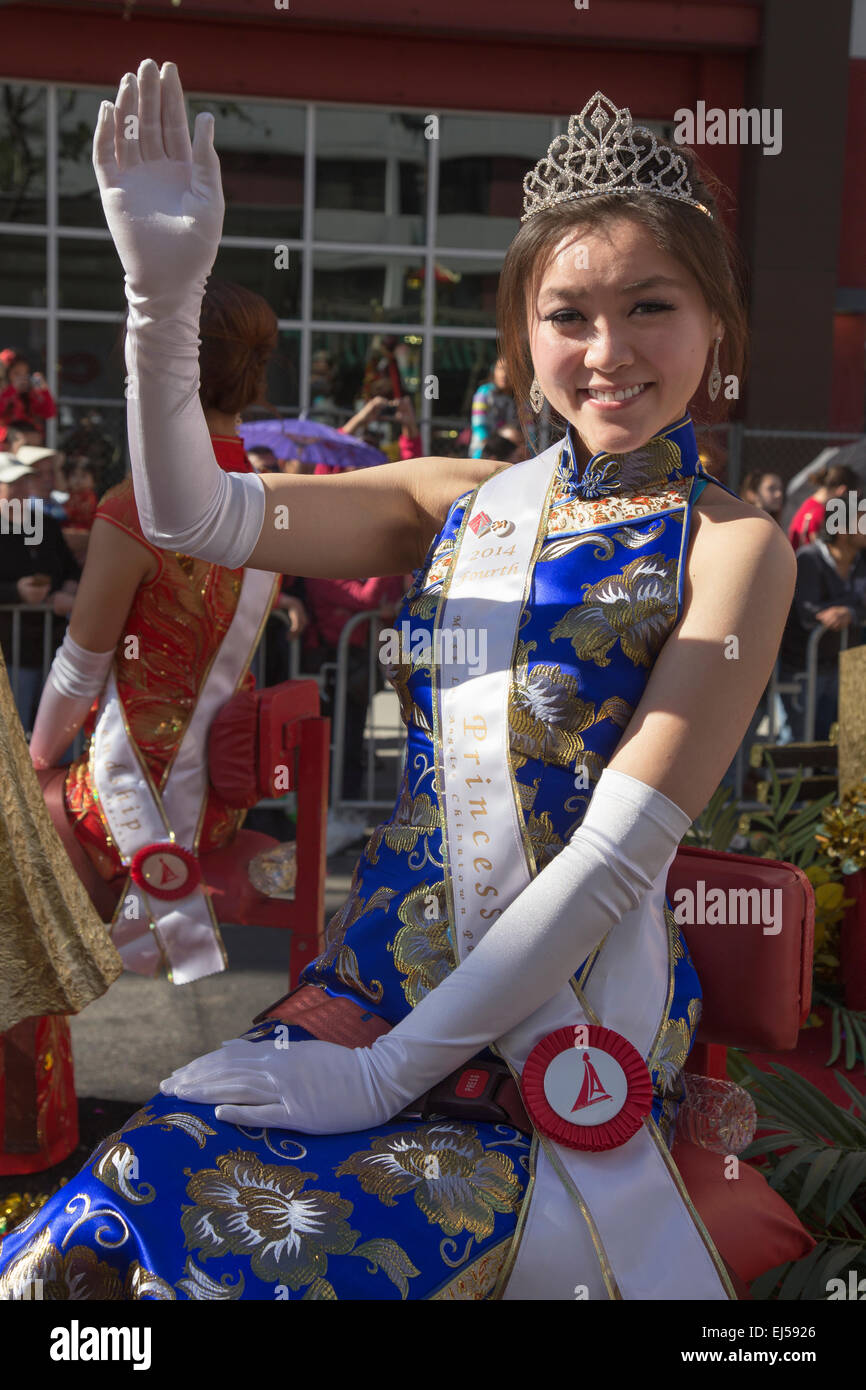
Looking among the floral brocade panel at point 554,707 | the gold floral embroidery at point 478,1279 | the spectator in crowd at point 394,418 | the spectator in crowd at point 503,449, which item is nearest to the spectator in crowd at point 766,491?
the spectator in crowd at point 503,449

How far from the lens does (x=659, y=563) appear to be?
5.41 feet

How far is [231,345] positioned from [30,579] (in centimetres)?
304

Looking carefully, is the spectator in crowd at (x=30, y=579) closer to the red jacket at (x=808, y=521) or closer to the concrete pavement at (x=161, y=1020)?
the concrete pavement at (x=161, y=1020)

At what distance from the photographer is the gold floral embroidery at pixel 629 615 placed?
1.63m

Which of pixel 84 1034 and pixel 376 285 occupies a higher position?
pixel 376 285

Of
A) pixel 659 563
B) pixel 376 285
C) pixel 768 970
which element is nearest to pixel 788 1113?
pixel 768 970

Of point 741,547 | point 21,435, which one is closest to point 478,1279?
point 741,547

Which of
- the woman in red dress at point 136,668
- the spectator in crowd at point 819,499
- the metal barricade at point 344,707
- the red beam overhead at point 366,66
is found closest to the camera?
the woman in red dress at point 136,668

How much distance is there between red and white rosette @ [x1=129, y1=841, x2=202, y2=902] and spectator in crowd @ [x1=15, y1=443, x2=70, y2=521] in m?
3.29

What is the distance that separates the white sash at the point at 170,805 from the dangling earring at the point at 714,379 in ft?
5.07

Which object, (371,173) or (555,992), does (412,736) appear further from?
(371,173)

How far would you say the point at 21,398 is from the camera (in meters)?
7.43

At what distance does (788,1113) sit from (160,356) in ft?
5.10

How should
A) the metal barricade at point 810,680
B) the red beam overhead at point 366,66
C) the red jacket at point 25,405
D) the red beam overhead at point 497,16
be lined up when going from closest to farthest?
the metal barricade at point 810,680, the red jacket at point 25,405, the red beam overhead at point 497,16, the red beam overhead at point 366,66
